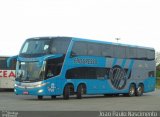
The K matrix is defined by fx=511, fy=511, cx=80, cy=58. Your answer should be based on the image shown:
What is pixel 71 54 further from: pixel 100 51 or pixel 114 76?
pixel 114 76

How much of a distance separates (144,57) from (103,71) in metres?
5.54

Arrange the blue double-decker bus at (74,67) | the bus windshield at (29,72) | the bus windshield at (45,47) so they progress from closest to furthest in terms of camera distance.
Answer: the bus windshield at (29,72) → the blue double-decker bus at (74,67) → the bus windshield at (45,47)

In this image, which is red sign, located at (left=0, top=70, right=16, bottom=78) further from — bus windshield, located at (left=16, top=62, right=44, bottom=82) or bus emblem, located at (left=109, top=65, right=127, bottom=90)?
bus windshield, located at (left=16, top=62, right=44, bottom=82)

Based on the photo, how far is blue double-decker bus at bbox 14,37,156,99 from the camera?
93.7 feet

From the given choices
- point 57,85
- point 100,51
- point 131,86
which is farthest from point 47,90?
point 131,86

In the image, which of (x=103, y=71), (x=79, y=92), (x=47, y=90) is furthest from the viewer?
(x=103, y=71)

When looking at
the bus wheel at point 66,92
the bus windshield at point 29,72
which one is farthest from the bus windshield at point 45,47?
the bus wheel at point 66,92

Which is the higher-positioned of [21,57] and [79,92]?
[21,57]

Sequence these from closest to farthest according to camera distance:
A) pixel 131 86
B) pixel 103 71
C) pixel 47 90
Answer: pixel 47 90
pixel 103 71
pixel 131 86

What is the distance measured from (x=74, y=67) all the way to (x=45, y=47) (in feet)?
7.60

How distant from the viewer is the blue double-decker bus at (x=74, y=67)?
28562 mm

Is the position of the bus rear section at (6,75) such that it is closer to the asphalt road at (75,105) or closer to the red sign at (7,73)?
the red sign at (7,73)

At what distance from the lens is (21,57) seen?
29328 millimetres

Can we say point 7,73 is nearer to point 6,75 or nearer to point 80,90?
point 6,75
